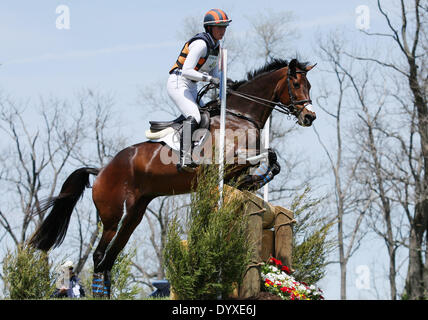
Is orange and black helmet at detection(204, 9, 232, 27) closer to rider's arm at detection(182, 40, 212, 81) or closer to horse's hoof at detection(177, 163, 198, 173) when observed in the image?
rider's arm at detection(182, 40, 212, 81)

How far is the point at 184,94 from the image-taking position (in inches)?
292

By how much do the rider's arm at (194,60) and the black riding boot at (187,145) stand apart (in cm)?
49

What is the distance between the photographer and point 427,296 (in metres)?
21.0

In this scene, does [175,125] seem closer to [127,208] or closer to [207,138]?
[207,138]

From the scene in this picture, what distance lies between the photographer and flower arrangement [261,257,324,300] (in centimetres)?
670

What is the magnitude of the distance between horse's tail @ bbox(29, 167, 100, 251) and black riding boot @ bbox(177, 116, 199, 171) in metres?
1.85

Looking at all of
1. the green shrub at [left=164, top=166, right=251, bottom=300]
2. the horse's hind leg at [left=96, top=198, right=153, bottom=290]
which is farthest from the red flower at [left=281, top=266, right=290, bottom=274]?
the horse's hind leg at [left=96, top=198, right=153, bottom=290]

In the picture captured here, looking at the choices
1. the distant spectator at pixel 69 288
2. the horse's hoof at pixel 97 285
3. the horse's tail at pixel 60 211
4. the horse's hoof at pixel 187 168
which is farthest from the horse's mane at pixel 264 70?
the distant spectator at pixel 69 288

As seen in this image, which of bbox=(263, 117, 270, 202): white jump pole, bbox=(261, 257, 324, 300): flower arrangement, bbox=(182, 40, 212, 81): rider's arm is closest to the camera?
bbox=(261, 257, 324, 300): flower arrangement

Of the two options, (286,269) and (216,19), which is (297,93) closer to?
(216,19)

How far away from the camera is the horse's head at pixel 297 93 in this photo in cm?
725

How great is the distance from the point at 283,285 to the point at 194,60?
2687 millimetres
